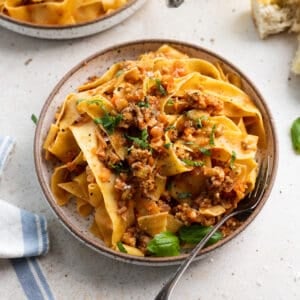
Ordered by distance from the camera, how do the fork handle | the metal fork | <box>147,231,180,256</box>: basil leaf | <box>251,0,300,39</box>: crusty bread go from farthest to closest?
<box>251,0,300,39</box>: crusty bread < <box>147,231,180,256</box>: basil leaf < the metal fork < the fork handle

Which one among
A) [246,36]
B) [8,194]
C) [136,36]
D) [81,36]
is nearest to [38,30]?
[81,36]

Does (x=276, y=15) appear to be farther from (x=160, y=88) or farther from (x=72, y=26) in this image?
(x=72, y=26)

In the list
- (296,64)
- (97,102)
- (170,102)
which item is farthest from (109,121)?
(296,64)

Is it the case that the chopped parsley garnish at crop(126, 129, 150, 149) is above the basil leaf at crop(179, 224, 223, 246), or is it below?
above

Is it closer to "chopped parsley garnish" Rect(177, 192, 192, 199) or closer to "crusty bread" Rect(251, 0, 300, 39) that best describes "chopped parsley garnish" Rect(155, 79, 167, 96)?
"chopped parsley garnish" Rect(177, 192, 192, 199)

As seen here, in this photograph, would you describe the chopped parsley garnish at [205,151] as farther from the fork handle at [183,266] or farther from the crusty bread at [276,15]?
the crusty bread at [276,15]

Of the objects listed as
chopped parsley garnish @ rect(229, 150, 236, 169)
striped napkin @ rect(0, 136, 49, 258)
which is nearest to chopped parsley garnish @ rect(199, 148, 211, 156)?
chopped parsley garnish @ rect(229, 150, 236, 169)

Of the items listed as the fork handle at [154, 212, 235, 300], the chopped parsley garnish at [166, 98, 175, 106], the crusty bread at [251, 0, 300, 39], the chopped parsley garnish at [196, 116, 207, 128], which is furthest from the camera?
the crusty bread at [251, 0, 300, 39]

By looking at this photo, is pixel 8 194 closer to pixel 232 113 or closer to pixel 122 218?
pixel 122 218

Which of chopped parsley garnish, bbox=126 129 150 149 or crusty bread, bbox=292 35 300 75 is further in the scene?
crusty bread, bbox=292 35 300 75
